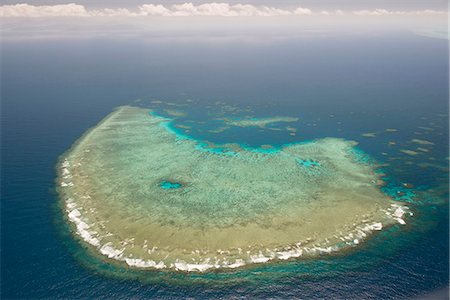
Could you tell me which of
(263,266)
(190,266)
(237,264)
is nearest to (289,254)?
(263,266)

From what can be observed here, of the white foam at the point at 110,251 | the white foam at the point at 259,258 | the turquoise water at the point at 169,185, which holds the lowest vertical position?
the white foam at the point at 259,258

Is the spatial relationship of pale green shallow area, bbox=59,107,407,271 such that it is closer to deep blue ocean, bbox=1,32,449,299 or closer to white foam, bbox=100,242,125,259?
white foam, bbox=100,242,125,259

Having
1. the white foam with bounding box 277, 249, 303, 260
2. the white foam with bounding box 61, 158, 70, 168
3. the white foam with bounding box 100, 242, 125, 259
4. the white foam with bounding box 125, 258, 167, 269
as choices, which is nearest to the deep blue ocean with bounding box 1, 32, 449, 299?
the white foam with bounding box 277, 249, 303, 260

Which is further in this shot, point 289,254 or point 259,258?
point 289,254

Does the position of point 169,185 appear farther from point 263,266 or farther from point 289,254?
point 289,254

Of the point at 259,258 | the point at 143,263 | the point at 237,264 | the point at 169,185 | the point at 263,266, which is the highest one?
the point at 169,185

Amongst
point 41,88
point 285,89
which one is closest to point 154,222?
point 285,89

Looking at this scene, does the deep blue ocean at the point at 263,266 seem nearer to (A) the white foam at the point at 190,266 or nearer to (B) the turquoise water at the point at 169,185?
(A) the white foam at the point at 190,266

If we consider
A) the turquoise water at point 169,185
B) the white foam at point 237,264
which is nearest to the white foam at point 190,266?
the white foam at point 237,264
